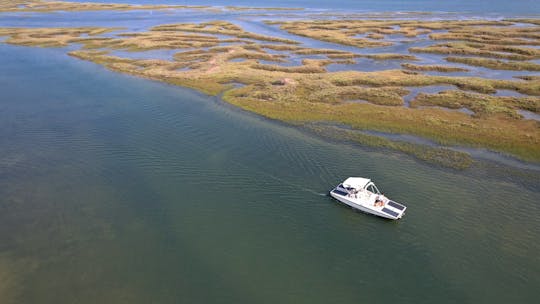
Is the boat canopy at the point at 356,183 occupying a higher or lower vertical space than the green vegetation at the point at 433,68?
lower

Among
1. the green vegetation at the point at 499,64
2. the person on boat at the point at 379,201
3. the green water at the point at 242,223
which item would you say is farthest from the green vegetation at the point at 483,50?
the person on boat at the point at 379,201

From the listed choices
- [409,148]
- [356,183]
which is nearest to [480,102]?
[409,148]

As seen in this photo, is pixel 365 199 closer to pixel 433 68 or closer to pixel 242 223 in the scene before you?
pixel 242 223

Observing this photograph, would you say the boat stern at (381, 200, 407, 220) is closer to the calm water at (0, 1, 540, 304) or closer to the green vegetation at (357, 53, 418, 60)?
the calm water at (0, 1, 540, 304)

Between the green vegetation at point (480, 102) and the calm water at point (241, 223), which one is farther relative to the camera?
the green vegetation at point (480, 102)

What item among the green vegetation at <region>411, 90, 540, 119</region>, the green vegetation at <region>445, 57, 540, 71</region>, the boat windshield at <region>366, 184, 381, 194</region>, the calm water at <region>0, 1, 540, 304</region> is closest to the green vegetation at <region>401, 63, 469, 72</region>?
the green vegetation at <region>445, 57, 540, 71</region>

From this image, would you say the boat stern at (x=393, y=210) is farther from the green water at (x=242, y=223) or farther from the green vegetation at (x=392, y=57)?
the green vegetation at (x=392, y=57)

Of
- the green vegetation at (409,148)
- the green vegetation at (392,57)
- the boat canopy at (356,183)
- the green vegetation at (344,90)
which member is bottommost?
the boat canopy at (356,183)
